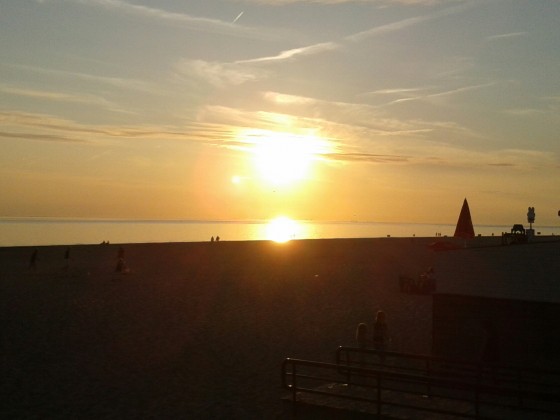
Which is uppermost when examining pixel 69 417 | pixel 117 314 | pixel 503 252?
pixel 503 252

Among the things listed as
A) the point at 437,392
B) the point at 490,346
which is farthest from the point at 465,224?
the point at 437,392

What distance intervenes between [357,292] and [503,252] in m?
18.5

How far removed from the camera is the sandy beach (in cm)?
1521

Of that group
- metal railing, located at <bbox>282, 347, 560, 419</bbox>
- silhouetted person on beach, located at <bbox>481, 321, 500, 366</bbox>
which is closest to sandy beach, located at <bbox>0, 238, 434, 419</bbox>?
metal railing, located at <bbox>282, 347, 560, 419</bbox>

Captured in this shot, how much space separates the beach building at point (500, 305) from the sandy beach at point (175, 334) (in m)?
4.32

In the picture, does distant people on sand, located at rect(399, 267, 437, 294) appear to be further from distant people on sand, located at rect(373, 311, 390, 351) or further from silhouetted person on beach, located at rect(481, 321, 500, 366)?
silhouetted person on beach, located at rect(481, 321, 500, 366)

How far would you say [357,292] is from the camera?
110 ft

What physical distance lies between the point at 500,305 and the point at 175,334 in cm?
1186

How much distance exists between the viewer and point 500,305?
1509 cm

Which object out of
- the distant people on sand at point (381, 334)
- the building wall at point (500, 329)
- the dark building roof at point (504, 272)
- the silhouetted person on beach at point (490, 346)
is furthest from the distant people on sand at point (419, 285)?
the silhouetted person on beach at point (490, 346)

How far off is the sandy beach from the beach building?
4.32 meters

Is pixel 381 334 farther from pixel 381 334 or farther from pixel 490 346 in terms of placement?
pixel 490 346

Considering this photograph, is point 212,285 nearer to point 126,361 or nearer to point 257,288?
point 257,288

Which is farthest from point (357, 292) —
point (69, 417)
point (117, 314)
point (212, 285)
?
point (69, 417)
